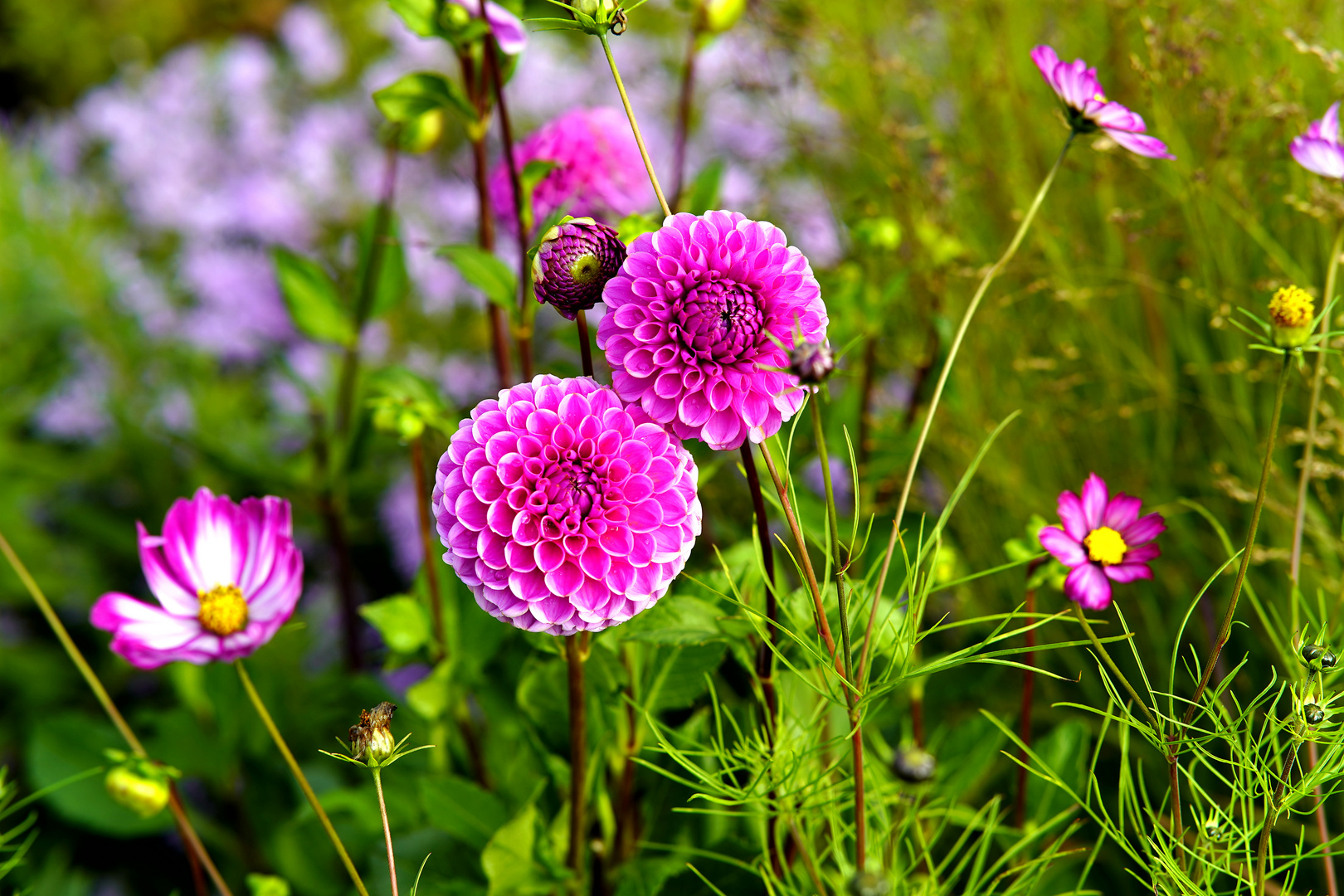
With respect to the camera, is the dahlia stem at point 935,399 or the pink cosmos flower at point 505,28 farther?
the pink cosmos flower at point 505,28

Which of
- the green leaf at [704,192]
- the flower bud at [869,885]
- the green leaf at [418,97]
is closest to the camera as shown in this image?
the flower bud at [869,885]

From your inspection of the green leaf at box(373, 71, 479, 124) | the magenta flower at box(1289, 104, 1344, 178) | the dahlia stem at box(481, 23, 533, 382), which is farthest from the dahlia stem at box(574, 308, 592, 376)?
the magenta flower at box(1289, 104, 1344, 178)

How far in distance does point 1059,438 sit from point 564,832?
56 cm

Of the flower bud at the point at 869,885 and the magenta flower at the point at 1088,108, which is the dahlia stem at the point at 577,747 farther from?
the magenta flower at the point at 1088,108

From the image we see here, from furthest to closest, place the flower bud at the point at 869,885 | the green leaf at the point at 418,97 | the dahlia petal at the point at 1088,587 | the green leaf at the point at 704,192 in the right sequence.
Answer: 1. the green leaf at the point at 704,192
2. the green leaf at the point at 418,97
3. the dahlia petal at the point at 1088,587
4. the flower bud at the point at 869,885

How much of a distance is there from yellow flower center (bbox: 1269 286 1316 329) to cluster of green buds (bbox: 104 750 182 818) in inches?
21.6

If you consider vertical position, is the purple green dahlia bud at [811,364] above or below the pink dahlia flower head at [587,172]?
below

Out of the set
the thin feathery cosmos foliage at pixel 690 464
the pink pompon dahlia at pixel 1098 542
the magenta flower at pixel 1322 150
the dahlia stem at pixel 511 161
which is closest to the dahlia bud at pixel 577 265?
the thin feathery cosmos foliage at pixel 690 464

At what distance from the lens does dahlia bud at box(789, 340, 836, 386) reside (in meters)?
0.34

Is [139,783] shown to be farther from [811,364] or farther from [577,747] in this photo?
[811,364]

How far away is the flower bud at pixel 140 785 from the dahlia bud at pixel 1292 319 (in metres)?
0.55

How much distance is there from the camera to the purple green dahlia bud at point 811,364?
1.11ft

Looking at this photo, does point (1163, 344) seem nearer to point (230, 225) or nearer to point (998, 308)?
point (998, 308)

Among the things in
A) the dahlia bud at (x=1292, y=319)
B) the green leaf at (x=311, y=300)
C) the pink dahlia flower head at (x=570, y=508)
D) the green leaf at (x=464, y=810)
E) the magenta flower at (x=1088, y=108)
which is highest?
the magenta flower at (x=1088, y=108)
